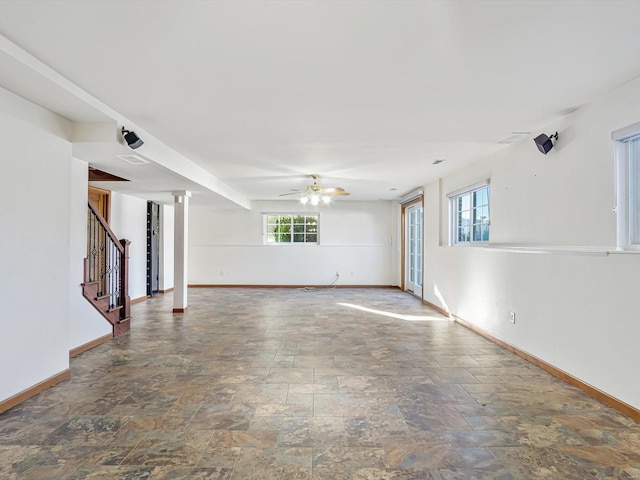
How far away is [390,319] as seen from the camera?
5.65 metres

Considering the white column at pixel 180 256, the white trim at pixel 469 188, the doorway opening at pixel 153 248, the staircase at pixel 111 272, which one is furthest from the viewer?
the doorway opening at pixel 153 248

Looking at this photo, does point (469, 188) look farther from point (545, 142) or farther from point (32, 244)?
point (32, 244)

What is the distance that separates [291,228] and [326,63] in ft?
24.4

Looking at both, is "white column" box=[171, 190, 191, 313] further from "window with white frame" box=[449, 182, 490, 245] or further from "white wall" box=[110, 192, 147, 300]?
"window with white frame" box=[449, 182, 490, 245]

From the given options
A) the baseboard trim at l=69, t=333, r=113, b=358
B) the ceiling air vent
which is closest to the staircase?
the baseboard trim at l=69, t=333, r=113, b=358

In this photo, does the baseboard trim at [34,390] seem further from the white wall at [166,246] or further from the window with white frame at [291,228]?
the window with white frame at [291,228]

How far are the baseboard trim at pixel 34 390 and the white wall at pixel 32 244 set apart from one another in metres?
0.03

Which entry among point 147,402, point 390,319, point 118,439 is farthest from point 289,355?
point 390,319

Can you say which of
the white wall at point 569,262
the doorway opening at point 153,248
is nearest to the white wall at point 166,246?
the doorway opening at point 153,248

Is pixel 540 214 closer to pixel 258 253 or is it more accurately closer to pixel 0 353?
pixel 0 353

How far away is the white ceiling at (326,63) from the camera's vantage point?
5.82 ft

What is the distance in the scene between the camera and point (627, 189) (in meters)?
2.63

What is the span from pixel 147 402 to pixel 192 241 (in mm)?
7218

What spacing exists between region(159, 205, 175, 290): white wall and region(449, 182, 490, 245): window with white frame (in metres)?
6.29
